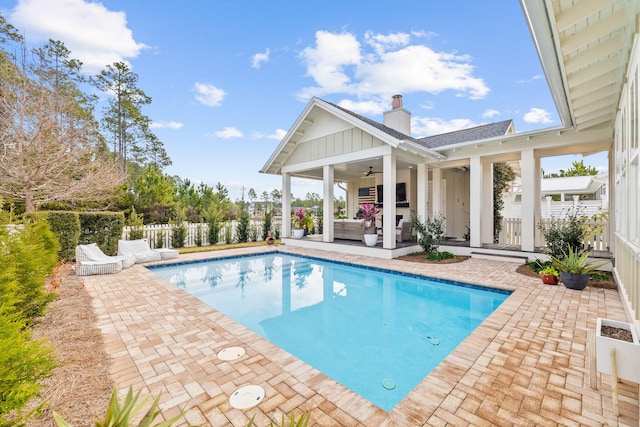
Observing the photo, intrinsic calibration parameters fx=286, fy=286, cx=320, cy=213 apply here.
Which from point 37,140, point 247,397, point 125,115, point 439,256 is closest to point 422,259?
point 439,256

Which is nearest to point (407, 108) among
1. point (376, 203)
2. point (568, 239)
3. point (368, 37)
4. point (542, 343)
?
point (368, 37)

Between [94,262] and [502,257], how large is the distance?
471 inches

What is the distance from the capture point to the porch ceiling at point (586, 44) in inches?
127

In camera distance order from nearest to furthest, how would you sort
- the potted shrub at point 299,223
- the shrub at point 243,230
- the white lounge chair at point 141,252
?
the white lounge chair at point 141,252 < the potted shrub at point 299,223 < the shrub at point 243,230

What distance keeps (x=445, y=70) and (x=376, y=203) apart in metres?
6.67

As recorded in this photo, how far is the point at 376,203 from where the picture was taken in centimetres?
1475

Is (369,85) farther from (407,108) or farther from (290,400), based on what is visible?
(290,400)

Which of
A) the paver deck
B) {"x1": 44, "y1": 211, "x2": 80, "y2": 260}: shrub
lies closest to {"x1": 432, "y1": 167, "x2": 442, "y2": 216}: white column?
the paver deck

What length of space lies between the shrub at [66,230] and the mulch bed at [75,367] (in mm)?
4891

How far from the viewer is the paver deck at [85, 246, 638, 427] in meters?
2.35

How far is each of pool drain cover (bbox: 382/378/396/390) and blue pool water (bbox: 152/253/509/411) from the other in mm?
12

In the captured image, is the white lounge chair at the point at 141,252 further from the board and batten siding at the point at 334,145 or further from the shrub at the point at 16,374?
the shrub at the point at 16,374

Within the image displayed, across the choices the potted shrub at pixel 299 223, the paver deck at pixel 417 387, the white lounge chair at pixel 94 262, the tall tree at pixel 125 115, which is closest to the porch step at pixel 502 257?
the paver deck at pixel 417 387

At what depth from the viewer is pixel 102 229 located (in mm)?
10070
